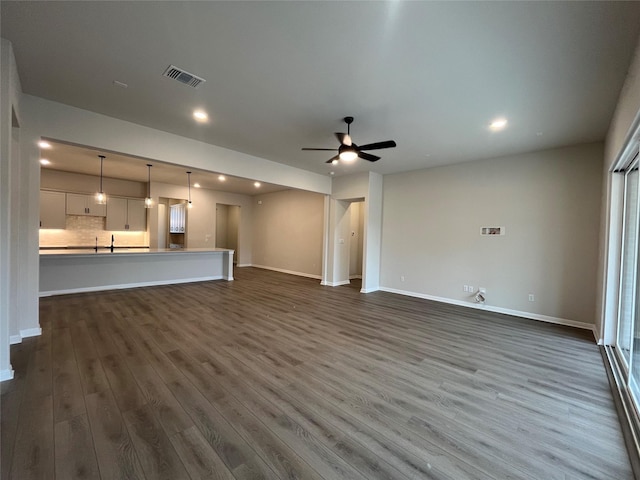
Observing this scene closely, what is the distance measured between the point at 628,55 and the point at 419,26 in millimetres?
1877

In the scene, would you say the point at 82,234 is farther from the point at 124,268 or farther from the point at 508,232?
the point at 508,232

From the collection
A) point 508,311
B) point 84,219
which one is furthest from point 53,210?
point 508,311

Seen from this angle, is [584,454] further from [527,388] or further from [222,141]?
[222,141]

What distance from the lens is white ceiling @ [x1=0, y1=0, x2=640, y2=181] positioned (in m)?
1.99

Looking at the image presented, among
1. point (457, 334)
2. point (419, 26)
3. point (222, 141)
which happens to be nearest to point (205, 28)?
point (419, 26)

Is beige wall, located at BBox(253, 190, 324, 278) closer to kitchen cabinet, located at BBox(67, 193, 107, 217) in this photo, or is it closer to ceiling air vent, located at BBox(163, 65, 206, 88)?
kitchen cabinet, located at BBox(67, 193, 107, 217)

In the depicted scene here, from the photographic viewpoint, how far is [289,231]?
966 cm

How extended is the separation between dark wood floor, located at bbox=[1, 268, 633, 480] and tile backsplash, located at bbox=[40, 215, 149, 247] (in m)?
5.26

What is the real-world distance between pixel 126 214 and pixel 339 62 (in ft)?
27.8

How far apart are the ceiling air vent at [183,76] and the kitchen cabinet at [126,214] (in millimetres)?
6970

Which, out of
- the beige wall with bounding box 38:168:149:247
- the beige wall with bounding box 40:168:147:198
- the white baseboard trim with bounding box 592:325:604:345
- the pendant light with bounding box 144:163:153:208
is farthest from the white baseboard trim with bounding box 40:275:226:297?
the white baseboard trim with bounding box 592:325:604:345

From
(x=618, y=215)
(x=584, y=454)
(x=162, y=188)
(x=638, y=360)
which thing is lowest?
(x=584, y=454)

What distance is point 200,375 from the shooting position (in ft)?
8.61

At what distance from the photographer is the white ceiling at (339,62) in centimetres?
199
